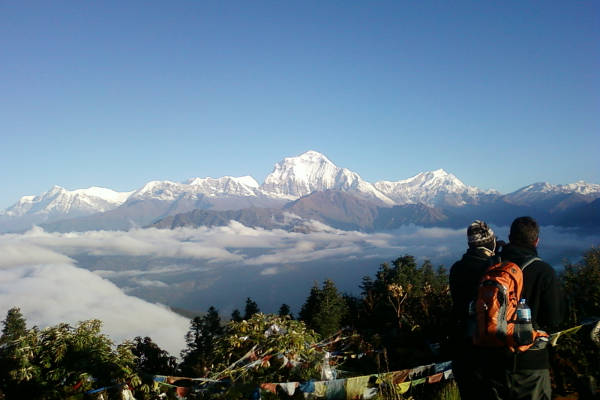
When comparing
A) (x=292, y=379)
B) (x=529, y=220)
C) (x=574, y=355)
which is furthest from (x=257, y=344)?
(x=574, y=355)

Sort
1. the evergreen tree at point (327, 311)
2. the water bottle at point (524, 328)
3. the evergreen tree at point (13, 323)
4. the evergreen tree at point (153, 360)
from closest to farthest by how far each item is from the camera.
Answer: the water bottle at point (524, 328), the evergreen tree at point (153, 360), the evergreen tree at point (327, 311), the evergreen tree at point (13, 323)

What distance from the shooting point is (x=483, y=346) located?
3.62 m

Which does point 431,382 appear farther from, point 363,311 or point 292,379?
point 363,311

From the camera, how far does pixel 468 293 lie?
3.97 metres

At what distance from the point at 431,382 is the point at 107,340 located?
15.5 feet

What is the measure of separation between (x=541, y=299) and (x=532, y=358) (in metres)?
0.54

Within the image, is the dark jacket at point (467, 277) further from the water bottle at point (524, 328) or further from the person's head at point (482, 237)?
the water bottle at point (524, 328)

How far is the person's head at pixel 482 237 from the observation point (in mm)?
4066

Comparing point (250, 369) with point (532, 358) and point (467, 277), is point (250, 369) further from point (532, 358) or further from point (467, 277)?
point (532, 358)

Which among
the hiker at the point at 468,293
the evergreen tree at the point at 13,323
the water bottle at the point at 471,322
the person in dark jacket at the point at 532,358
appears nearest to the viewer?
the person in dark jacket at the point at 532,358

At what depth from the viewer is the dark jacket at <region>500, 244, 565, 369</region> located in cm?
357

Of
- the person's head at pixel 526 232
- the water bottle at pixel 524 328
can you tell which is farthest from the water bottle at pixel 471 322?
the person's head at pixel 526 232

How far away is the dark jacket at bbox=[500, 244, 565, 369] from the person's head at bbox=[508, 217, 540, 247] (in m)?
0.20

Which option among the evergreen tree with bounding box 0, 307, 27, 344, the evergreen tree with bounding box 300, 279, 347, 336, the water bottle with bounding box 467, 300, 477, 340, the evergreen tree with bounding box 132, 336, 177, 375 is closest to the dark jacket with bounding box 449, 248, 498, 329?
the water bottle with bounding box 467, 300, 477, 340
